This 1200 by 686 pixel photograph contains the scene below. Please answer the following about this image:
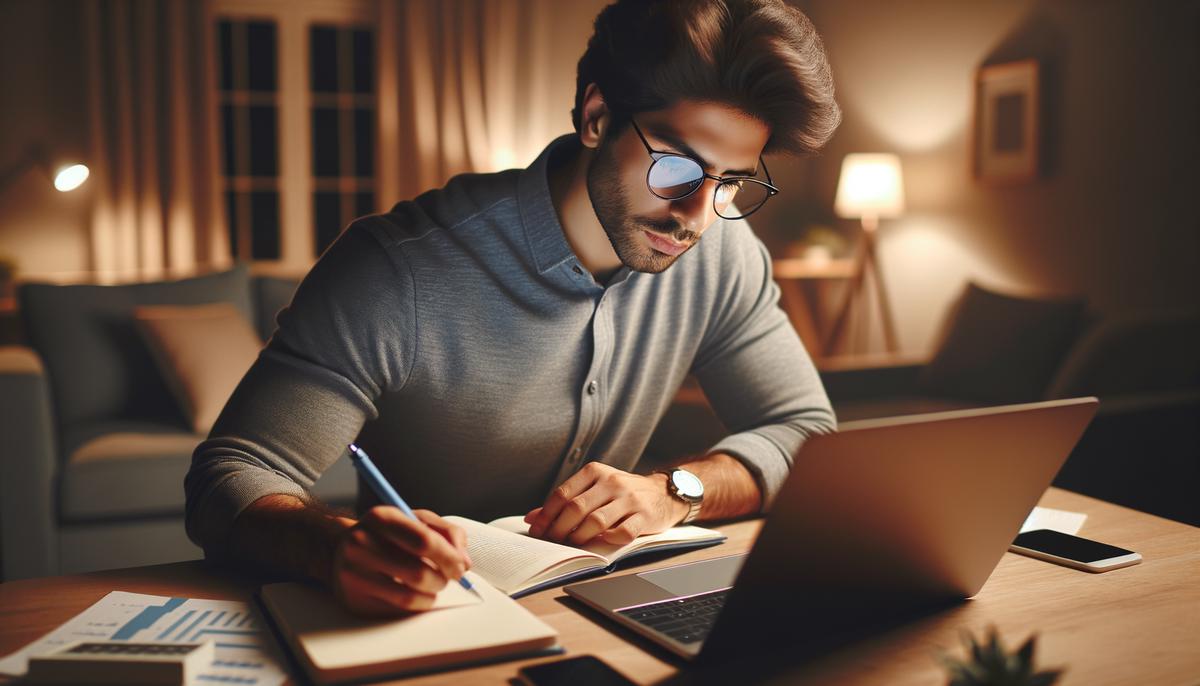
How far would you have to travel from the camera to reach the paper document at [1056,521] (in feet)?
3.64

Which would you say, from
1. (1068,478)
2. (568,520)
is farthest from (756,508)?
(1068,478)

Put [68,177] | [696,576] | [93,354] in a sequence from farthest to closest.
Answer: [93,354]
[68,177]
[696,576]

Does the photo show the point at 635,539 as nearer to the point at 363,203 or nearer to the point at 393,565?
the point at 393,565

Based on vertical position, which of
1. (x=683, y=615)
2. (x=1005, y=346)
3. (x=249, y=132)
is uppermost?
(x=249, y=132)

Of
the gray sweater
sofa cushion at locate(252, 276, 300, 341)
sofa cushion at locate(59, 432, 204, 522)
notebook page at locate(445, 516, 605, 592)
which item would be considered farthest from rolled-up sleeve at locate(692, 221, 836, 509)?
sofa cushion at locate(252, 276, 300, 341)

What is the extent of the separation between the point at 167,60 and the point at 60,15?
0.55 metres

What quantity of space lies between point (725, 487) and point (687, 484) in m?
0.08

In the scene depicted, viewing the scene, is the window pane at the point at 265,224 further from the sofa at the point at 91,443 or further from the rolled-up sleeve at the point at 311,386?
the rolled-up sleeve at the point at 311,386

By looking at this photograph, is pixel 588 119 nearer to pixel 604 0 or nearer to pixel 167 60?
pixel 167 60

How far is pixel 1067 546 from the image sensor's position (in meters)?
1.01

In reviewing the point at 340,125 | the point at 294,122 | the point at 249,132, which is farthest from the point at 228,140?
the point at 340,125

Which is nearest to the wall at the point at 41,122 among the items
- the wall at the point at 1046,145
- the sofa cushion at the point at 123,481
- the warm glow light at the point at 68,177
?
the warm glow light at the point at 68,177

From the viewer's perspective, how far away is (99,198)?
194 inches

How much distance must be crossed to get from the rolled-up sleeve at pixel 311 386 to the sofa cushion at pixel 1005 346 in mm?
2744
